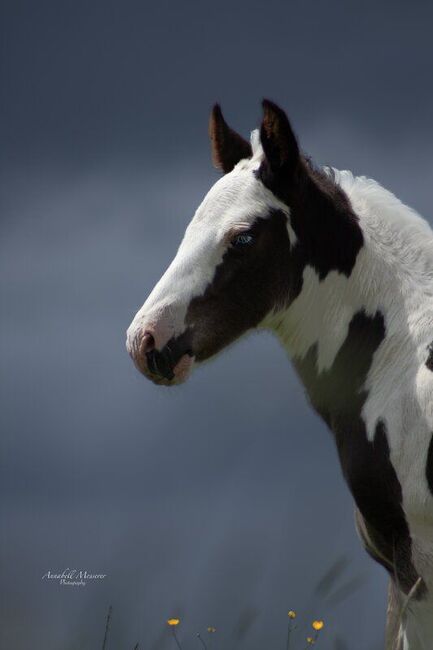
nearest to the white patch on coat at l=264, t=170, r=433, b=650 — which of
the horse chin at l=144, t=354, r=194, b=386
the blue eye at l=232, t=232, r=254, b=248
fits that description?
the blue eye at l=232, t=232, r=254, b=248

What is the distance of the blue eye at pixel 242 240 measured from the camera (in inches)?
211

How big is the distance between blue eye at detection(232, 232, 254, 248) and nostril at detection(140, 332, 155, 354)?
736 mm

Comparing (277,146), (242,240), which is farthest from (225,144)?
(242,240)

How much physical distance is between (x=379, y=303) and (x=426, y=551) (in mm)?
1418

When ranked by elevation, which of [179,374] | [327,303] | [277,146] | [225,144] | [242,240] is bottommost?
[179,374]

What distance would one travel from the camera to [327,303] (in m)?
5.49

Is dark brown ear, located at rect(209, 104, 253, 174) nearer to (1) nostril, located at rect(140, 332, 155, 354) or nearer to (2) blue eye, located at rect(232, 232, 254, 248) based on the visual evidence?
(2) blue eye, located at rect(232, 232, 254, 248)

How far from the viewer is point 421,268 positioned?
17.5ft

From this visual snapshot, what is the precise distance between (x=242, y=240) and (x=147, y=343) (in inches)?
32.4

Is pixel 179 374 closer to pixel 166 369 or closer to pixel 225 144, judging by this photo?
pixel 166 369

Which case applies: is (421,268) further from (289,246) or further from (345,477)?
(345,477)

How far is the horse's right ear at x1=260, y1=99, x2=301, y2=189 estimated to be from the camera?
5.47 m

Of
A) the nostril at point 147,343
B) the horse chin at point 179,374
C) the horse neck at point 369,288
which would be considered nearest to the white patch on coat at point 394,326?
the horse neck at point 369,288

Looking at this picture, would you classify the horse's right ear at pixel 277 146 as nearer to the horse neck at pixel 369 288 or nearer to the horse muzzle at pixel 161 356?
the horse neck at pixel 369 288
